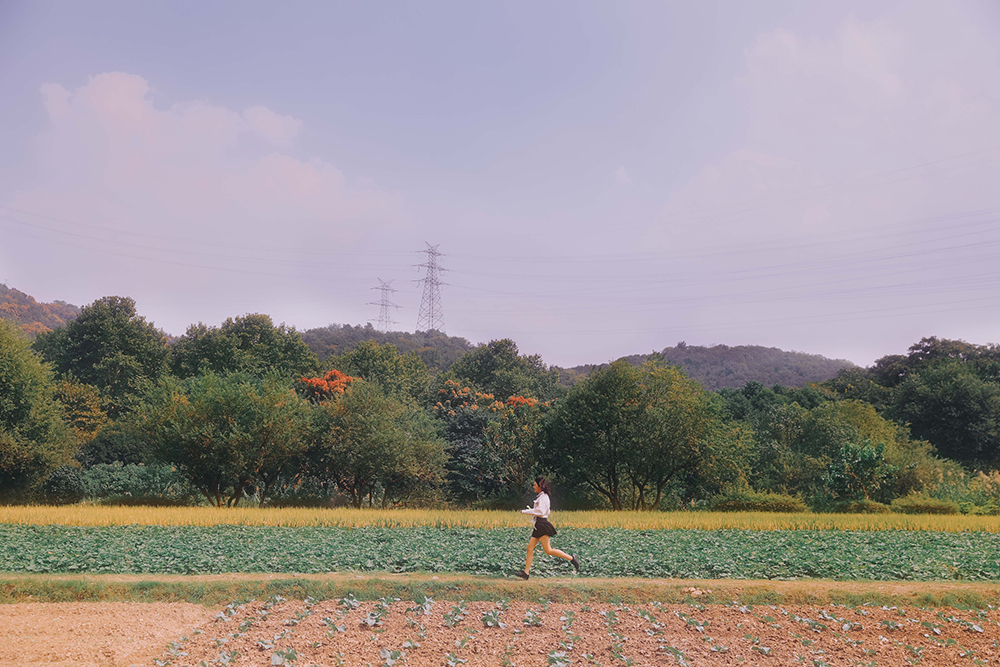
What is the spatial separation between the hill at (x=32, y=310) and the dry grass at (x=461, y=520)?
3826 inches

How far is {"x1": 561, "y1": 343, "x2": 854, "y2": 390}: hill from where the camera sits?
5344 inches

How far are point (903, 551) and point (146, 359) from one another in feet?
233

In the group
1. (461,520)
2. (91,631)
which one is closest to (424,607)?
(91,631)

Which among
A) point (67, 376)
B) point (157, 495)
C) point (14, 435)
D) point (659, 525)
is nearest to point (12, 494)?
point (14, 435)

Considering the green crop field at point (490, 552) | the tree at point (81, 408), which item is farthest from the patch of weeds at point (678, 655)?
the tree at point (81, 408)

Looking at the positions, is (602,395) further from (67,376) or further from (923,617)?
(67,376)

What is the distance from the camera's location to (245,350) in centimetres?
6875

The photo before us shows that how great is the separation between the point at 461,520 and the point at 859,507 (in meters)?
19.1

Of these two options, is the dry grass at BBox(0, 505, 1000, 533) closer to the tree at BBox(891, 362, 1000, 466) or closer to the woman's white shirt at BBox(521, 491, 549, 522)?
the woman's white shirt at BBox(521, 491, 549, 522)

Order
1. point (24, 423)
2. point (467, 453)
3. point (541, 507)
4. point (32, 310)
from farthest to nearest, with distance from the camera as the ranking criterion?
point (32, 310), point (467, 453), point (24, 423), point (541, 507)

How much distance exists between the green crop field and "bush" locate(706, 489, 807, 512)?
29.4 feet

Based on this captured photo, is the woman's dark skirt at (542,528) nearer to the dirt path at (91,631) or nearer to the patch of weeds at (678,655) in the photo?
the patch of weeds at (678,655)

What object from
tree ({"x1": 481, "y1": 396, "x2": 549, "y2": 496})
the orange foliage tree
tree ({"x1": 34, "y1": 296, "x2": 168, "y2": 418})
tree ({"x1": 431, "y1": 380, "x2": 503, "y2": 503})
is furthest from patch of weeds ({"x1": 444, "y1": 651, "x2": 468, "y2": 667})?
tree ({"x1": 34, "y1": 296, "x2": 168, "y2": 418})

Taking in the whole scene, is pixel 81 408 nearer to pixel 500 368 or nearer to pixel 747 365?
pixel 500 368
